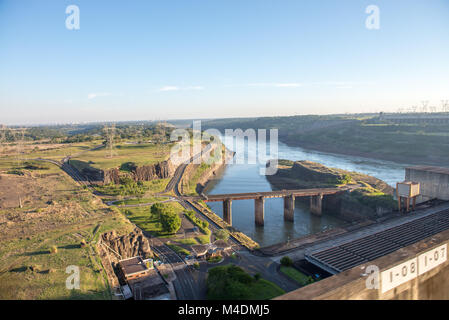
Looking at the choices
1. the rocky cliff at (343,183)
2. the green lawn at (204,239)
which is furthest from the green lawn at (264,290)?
the rocky cliff at (343,183)

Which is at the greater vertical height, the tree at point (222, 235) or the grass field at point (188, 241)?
the tree at point (222, 235)

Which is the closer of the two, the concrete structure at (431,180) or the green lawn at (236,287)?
the green lawn at (236,287)

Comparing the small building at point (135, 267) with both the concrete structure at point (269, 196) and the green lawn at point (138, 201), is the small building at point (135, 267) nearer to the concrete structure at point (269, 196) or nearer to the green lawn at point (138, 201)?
the concrete structure at point (269, 196)

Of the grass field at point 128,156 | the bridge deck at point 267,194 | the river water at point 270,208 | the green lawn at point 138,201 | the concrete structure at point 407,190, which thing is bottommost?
the river water at point 270,208

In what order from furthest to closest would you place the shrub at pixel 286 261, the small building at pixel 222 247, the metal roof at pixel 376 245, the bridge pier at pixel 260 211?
the bridge pier at pixel 260 211, the small building at pixel 222 247, the shrub at pixel 286 261, the metal roof at pixel 376 245

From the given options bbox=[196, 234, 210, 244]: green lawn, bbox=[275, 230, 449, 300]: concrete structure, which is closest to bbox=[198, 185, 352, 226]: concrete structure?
bbox=[196, 234, 210, 244]: green lawn

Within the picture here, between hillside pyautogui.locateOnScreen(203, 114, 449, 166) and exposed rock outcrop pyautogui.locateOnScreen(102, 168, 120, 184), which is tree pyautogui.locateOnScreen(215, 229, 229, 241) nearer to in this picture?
exposed rock outcrop pyautogui.locateOnScreen(102, 168, 120, 184)

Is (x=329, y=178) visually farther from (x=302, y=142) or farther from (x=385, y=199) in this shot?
(x=302, y=142)
